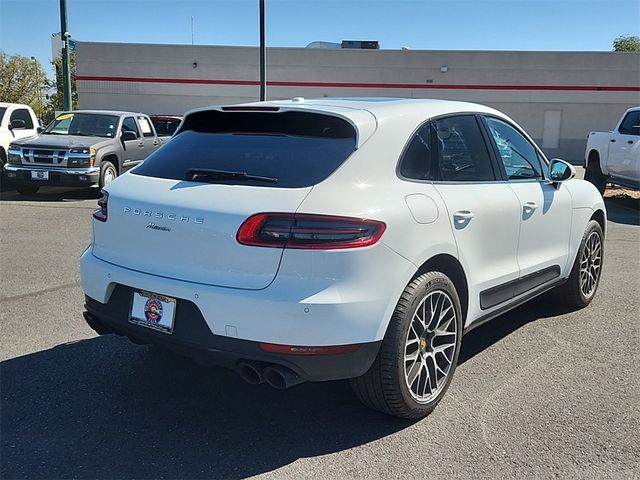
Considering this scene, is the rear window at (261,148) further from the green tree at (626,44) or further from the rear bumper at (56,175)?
the green tree at (626,44)

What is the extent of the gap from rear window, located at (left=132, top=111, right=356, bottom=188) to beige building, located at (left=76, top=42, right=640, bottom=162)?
2795 centimetres

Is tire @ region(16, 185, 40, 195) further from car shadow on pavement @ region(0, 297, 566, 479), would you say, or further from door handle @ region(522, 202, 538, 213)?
door handle @ region(522, 202, 538, 213)

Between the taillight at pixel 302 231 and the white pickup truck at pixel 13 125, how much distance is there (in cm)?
1205

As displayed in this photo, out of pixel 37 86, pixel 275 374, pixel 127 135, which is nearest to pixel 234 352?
pixel 275 374

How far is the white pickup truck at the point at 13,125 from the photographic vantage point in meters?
13.2

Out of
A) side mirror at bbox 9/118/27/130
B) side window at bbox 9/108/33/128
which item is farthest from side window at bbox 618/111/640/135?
side window at bbox 9/108/33/128

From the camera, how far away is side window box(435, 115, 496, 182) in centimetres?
377

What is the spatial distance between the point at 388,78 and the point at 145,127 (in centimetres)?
1904

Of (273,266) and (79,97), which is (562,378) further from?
(79,97)

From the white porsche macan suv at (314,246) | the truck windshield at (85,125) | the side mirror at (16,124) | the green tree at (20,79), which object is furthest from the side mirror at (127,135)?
the green tree at (20,79)

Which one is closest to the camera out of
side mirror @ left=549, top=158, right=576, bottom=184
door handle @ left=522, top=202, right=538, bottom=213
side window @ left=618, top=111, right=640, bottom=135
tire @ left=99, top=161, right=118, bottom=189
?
door handle @ left=522, top=202, right=538, bottom=213

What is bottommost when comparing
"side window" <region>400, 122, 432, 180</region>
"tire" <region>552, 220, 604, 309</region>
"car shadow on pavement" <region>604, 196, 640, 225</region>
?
"car shadow on pavement" <region>604, 196, 640, 225</region>

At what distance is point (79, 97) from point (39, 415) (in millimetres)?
31345

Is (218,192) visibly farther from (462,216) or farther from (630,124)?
(630,124)
